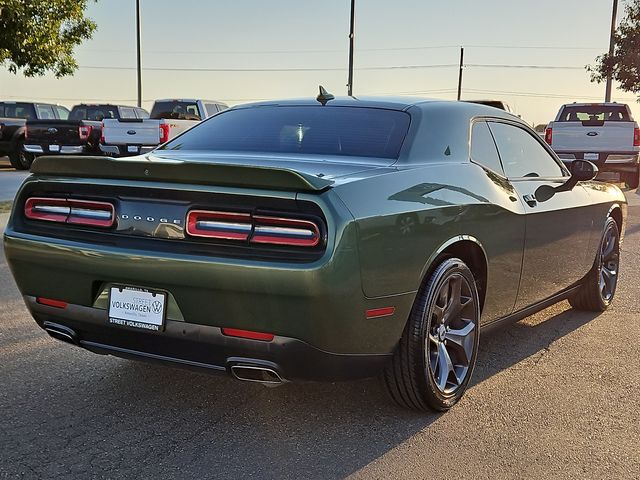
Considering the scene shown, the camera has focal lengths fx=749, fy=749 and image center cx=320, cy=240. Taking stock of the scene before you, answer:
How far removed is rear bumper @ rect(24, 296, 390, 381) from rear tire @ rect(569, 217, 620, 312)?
2849 mm

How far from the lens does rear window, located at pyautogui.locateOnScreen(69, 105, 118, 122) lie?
69.2 feet

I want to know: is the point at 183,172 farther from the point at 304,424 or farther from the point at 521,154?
the point at 521,154

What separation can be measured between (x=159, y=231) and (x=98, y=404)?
3.46 ft

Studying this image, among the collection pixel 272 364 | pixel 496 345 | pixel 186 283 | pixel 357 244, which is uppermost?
pixel 357 244

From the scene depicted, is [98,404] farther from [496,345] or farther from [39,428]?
[496,345]

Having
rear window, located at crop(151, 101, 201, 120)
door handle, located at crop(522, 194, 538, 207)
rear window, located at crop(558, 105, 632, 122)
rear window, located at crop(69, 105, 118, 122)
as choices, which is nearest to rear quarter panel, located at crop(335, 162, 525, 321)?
door handle, located at crop(522, 194, 538, 207)

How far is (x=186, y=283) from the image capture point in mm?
2904

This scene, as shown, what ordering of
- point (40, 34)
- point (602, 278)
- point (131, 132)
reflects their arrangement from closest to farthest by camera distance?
point (602, 278) → point (40, 34) → point (131, 132)

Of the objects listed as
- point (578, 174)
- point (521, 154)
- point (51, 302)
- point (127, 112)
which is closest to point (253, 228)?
point (51, 302)

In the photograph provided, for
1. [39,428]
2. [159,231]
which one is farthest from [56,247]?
[39,428]

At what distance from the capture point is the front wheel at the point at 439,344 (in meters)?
3.28

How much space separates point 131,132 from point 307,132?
13866 millimetres

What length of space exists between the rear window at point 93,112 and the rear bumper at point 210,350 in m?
18.7

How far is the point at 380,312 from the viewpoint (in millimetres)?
3008
